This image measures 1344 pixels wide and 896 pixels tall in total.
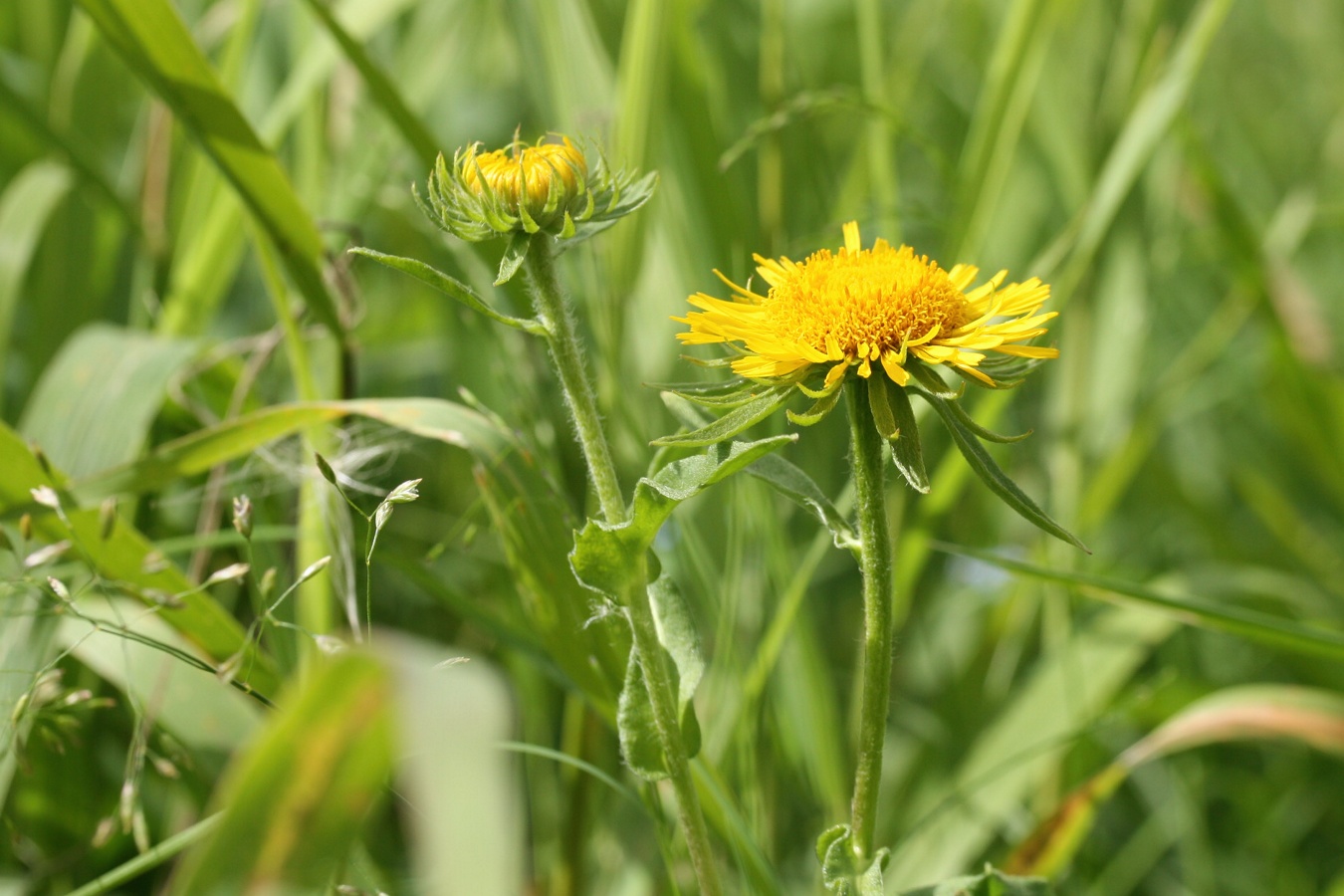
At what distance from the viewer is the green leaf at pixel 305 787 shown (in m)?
0.43

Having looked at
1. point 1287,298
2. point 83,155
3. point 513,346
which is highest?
point 1287,298

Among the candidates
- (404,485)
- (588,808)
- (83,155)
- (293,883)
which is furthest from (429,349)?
(293,883)

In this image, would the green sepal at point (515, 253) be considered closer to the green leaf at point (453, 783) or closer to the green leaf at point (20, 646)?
the green leaf at point (453, 783)

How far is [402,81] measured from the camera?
1.88 metres

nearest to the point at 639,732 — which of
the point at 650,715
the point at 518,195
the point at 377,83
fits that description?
the point at 650,715

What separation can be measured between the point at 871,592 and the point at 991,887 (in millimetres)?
254

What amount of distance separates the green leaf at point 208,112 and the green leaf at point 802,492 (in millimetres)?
651

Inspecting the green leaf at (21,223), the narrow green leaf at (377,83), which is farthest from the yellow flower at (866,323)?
the green leaf at (21,223)

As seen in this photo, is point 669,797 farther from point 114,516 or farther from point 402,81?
Result: point 402,81

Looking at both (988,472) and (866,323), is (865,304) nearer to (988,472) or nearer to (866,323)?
(866,323)

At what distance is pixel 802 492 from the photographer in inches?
32.6

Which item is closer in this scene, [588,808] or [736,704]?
[736,704]

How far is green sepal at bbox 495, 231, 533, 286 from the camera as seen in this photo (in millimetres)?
746

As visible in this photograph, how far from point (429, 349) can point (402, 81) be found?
1.62 ft
